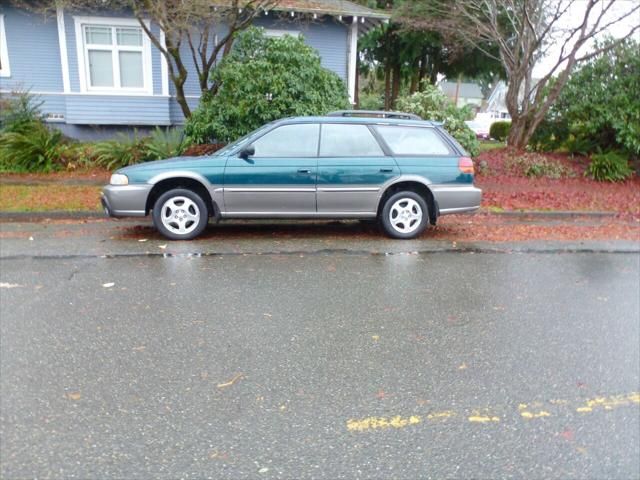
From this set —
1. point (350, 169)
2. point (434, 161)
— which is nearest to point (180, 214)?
point (350, 169)

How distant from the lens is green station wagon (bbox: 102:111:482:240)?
23.3ft

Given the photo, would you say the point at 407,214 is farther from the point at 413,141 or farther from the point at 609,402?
the point at 609,402

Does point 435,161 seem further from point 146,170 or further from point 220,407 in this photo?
Answer: point 220,407

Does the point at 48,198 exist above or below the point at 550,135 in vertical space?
below

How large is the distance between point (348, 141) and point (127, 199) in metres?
3.04

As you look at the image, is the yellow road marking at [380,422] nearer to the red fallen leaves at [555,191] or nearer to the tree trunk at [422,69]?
the red fallen leaves at [555,191]

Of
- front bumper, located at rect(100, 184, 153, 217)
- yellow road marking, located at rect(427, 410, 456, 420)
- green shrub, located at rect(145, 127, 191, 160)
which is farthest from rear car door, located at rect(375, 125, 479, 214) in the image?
green shrub, located at rect(145, 127, 191, 160)

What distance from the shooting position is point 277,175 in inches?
281

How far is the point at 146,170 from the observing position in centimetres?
705

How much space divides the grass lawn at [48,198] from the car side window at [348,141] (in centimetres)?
404

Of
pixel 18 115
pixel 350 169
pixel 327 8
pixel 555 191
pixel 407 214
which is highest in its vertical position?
pixel 327 8

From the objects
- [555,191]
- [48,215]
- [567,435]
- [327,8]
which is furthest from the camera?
[327,8]

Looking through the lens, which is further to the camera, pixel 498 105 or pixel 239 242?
pixel 498 105

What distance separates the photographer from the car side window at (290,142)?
23.8 ft
